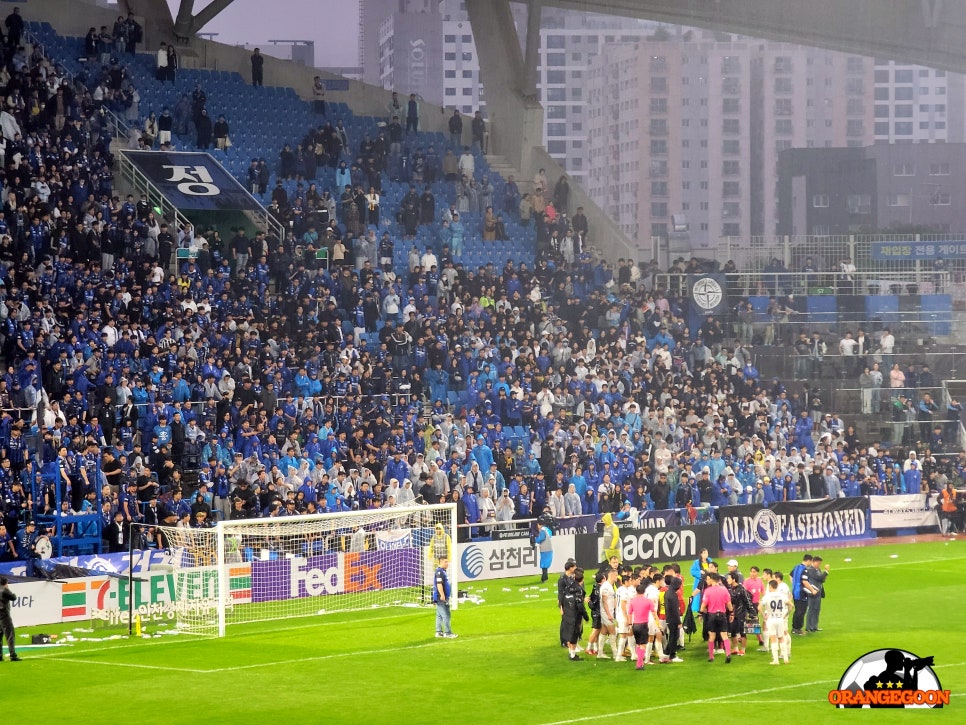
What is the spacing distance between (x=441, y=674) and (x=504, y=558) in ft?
37.5

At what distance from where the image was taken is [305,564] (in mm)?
29547

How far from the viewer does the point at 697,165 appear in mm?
141500

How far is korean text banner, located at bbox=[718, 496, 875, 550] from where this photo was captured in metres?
37.3

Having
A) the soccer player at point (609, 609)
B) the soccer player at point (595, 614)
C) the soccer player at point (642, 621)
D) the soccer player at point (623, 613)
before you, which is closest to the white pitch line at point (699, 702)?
the soccer player at point (642, 621)

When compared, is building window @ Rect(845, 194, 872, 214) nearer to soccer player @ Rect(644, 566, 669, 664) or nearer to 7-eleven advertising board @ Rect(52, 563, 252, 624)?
7-eleven advertising board @ Rect(52, 563, 252, 624)

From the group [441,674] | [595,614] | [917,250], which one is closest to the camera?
[441,674]

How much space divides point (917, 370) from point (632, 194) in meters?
86.9

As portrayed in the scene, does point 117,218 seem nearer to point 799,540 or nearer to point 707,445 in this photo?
point 707,445

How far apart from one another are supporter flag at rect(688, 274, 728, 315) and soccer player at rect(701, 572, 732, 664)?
2615 centimetres

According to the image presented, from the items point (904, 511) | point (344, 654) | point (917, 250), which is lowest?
point (344, 654)

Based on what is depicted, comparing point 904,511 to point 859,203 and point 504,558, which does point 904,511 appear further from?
point 859,203

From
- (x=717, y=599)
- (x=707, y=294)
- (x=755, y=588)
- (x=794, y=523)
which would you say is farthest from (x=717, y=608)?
(x=707, y=294)

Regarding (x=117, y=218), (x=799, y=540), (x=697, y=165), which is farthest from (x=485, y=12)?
(x=697, y=165)

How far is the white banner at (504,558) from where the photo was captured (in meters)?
33.1
